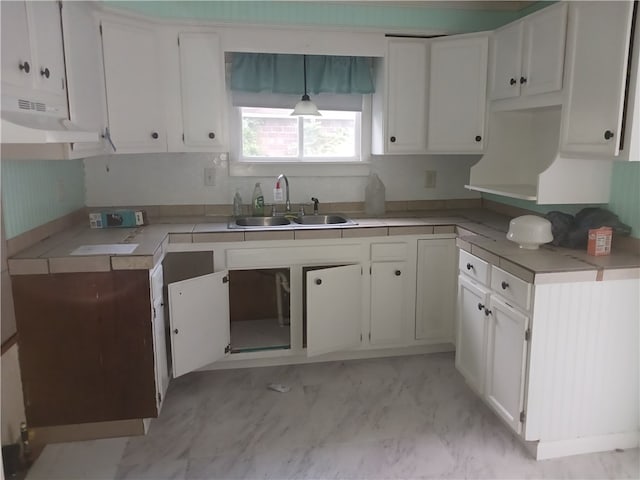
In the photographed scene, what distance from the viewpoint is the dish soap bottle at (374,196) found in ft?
11.7

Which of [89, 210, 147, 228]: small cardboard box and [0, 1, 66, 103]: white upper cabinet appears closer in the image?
[0, 1, 66, 103]: white upper cabinet

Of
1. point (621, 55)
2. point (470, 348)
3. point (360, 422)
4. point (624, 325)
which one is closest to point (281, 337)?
point (360, 422)

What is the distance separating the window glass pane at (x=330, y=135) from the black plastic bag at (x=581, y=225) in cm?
159

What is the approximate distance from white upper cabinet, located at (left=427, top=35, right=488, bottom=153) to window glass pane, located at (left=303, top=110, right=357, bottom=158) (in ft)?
2.00

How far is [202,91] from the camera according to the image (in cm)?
306

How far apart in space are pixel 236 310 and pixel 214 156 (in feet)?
3.62

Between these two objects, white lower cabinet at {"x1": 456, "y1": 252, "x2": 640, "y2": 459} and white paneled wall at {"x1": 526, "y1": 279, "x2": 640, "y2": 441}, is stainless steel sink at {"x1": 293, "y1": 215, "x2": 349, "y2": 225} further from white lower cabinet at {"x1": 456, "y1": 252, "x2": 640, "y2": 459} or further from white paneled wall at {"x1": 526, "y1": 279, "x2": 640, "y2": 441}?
white paneled wall at {"x1": 526, "y1": 279, "x2": 640, "y2": 441}

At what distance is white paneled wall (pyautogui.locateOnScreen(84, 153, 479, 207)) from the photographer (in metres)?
3.34

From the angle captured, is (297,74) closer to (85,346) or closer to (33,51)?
(33,51)

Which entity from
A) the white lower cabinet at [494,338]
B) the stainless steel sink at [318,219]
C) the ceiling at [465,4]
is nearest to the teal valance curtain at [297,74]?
the ceiling at [465,4]

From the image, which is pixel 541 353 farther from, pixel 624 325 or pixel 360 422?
pixel 360 422

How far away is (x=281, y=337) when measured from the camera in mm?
3273

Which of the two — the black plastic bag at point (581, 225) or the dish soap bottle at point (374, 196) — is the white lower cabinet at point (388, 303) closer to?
the dish soap bottle at point (374, 196)

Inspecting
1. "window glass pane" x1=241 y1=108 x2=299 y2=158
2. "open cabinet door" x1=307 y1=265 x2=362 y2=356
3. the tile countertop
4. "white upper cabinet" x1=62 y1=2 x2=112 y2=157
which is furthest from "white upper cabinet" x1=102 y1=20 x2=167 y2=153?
"open cabinet door" x1=307 y1=265 x2=362 y2=356
